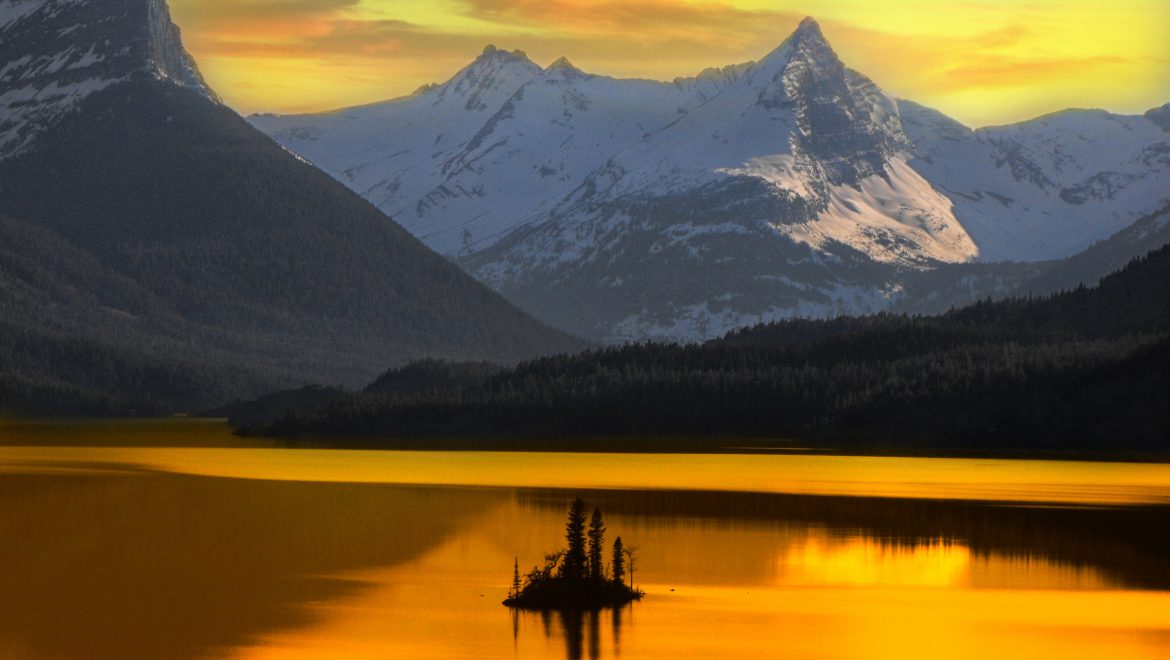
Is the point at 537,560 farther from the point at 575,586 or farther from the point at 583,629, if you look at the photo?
the point at 583,629

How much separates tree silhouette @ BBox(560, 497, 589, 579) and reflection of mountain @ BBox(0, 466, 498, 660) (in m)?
10.5

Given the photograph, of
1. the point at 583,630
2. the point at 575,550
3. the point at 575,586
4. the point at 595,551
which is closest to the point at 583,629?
the point at 583,630

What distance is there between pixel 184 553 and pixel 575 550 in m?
29.0

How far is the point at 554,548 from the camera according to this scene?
122625 millimetres

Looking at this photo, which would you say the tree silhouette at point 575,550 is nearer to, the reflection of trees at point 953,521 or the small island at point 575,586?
the small island at point 575,586

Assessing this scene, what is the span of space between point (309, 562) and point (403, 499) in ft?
129

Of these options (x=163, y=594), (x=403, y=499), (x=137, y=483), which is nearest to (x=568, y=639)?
(x=163, y=594)

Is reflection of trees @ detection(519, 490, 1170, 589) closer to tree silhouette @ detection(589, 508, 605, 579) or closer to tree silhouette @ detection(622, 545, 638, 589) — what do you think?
tree silhouette @ detection(622, 545, 638, 589)

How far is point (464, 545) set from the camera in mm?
126625

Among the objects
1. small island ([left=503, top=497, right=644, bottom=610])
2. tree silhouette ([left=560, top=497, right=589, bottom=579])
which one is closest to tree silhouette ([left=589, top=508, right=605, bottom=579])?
small island ([left=503, top=497, right=644, bottom=610])

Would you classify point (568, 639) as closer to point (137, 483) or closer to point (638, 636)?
point (638, 636)

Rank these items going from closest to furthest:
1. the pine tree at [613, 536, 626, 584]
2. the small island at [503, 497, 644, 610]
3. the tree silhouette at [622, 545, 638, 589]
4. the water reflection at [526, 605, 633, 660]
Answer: the water reflection at [526, 605, 633, 660], the small island at [503, 497, 644, 610], the pine tree at [613, 536, 626, 584], the tree silhouette at [622, 545, 638, 589]

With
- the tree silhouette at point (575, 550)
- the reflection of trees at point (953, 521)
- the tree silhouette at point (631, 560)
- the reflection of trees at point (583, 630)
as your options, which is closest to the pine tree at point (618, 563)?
the tree silhouette at point (631, 560)

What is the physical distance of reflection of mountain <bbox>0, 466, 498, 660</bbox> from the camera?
96.4m
